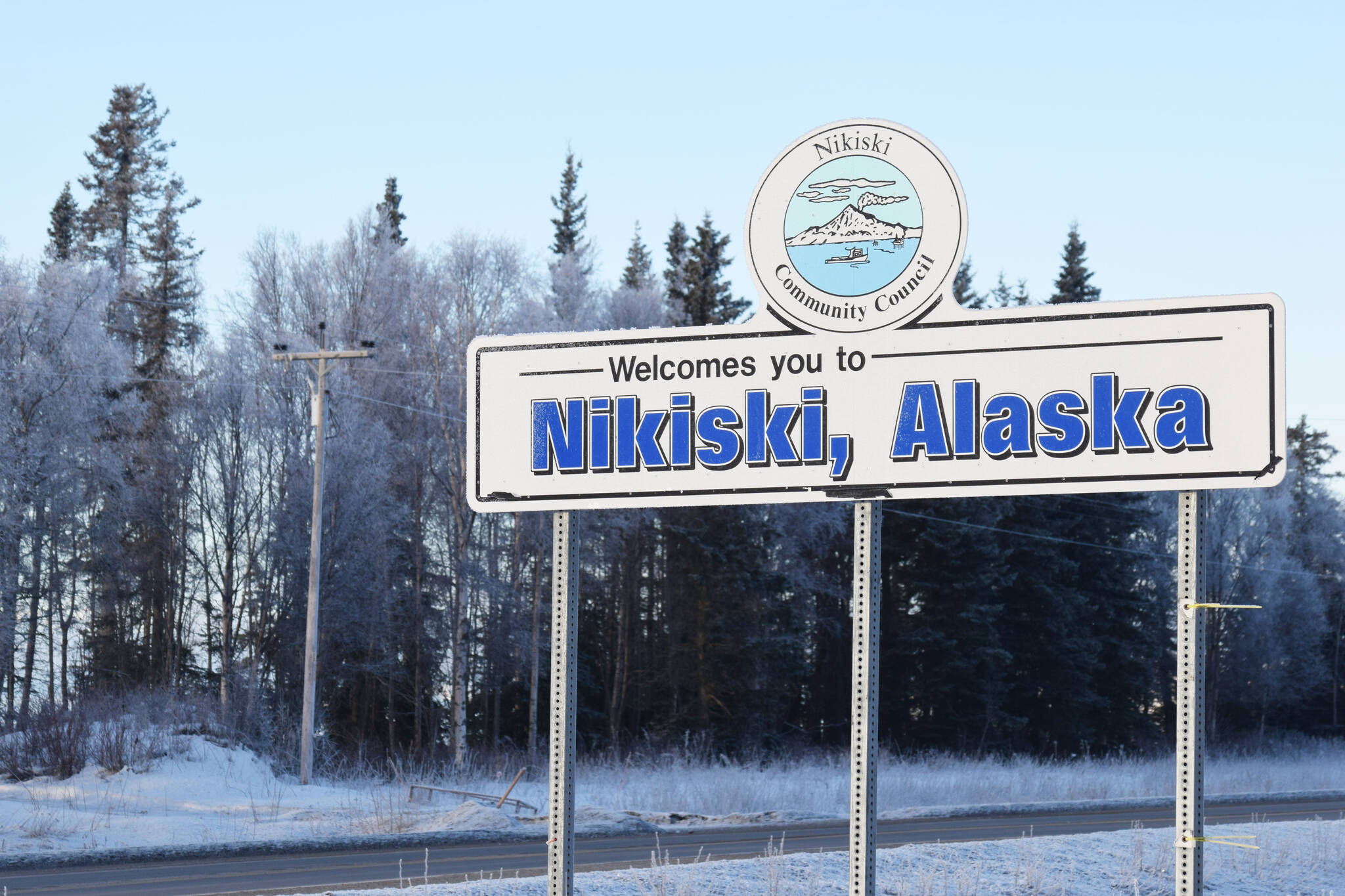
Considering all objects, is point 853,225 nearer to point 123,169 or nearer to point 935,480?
point 935,480

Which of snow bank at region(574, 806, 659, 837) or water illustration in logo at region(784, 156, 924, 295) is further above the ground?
water illustration in logo at region(784, 156, 924, 295)

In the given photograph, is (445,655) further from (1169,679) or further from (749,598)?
(1169,679)

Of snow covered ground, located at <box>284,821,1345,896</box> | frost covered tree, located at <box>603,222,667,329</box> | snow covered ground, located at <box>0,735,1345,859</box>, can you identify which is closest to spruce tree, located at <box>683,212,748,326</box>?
frost covered tree, located at <box>603,222,667,329</box>

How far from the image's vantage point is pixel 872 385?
723 cm

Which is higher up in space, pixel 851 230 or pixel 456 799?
pixel 851 230

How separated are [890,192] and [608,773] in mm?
24483

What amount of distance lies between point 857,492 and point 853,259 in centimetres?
121

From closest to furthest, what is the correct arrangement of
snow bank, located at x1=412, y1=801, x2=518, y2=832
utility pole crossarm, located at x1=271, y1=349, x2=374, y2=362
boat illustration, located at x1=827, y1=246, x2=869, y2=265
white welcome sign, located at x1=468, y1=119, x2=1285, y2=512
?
1. white welcome sign, located at x1=468, y1=119, x2=1285, y2=512
2. boat illustration, located at x1=827, y1=246, x2=869, y2=265
3. snow bank, located at x1=412, y1=801, x2=518, y2=832
4. utility pole crossarm, located at x1=271, y1=349, x2=374, y2=362

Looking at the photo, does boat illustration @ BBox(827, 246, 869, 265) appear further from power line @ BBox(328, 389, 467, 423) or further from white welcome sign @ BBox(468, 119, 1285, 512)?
power line @ BBox(328, 389, 467, 423)

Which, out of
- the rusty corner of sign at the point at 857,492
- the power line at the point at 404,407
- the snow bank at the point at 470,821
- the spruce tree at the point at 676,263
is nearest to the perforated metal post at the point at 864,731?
the rusty corner of sign at the point at 857,492

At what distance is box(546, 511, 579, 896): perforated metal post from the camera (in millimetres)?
7781

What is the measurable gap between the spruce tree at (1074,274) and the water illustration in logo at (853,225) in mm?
51869

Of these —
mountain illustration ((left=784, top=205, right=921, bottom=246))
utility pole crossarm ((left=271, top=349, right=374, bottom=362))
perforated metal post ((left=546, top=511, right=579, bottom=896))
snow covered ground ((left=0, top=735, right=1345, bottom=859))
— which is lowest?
snow covered ground ((left=0, top=735, right=1345, bottom=859))

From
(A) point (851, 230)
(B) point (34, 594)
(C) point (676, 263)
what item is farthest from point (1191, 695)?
(C) point (676, 263)
